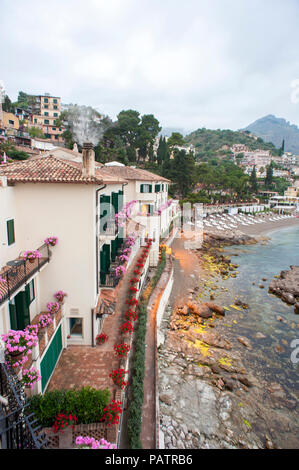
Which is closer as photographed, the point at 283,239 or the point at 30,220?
the point at 30,220

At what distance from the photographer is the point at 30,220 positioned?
11953 millimetres

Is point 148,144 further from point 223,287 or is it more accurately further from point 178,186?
point 223,287

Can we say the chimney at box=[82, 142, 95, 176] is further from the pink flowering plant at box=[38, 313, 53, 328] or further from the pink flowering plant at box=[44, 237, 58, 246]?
the pink flowering plant at box=[38, 313, 53, 328]

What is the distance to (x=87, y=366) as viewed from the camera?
12.0 metres

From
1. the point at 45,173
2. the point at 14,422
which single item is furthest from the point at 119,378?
the point at 45,173

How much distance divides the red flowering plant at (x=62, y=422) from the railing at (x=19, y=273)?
13.4 ft

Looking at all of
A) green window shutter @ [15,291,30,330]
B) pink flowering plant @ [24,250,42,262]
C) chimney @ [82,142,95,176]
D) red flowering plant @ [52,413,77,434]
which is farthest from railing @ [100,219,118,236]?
red flowering plant @ [52,413,77,434]

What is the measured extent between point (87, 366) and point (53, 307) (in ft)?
10.5

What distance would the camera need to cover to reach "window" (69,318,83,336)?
13.5m

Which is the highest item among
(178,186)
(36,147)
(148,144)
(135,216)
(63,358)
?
(148,144)

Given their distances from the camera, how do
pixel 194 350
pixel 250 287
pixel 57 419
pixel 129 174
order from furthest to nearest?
pixel 250 287 → pixel 129 174 → pixel 194 350 → pixel 57 419

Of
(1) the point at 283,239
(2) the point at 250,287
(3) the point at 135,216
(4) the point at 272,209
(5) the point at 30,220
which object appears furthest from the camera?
(4) the point at 272,209

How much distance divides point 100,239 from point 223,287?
22.5 m

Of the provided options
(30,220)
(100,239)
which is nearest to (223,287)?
(100,239)
